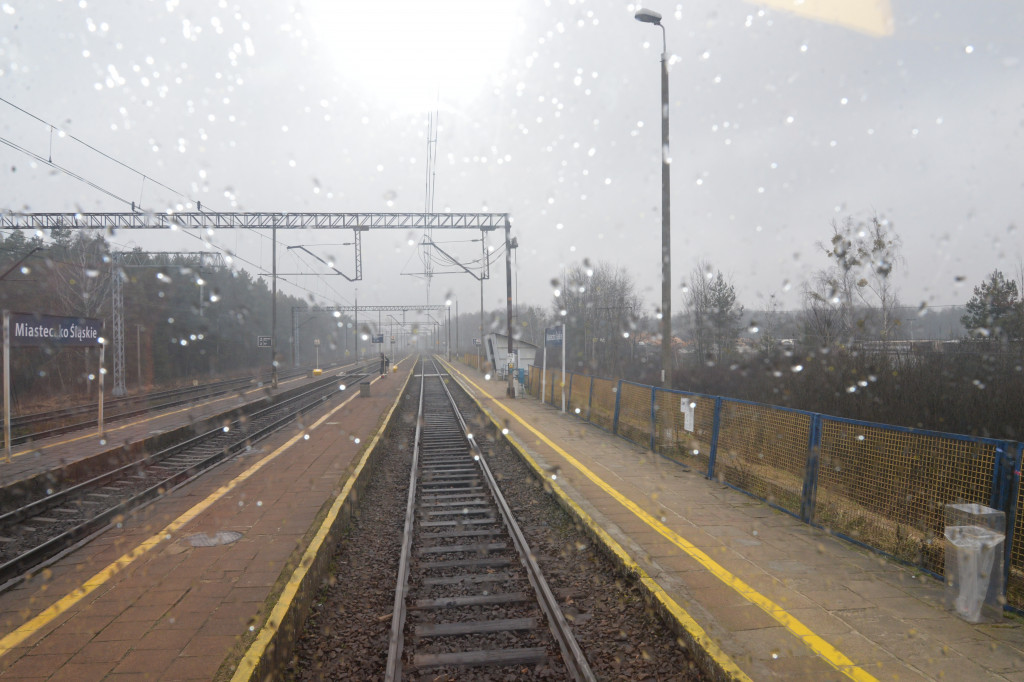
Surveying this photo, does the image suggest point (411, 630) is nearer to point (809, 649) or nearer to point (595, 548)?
point (595, 548)

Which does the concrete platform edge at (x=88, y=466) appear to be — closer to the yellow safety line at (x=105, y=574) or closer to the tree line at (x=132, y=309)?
the yellow safety line at (x=105, y=574)

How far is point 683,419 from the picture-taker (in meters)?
11.1

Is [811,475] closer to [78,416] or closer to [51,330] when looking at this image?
[51,330]

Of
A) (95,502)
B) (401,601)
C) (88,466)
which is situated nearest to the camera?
(401,601)

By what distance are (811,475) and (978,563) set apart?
280 cm

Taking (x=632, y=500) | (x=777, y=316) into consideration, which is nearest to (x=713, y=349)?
(x=777, y=316)

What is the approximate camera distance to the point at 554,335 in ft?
66.8

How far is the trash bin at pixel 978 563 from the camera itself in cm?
431

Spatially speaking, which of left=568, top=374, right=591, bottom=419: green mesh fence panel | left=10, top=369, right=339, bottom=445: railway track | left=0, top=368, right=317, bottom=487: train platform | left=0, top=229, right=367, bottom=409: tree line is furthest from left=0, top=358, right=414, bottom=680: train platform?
left=0, top=229, right=367, bottom=409: tree line

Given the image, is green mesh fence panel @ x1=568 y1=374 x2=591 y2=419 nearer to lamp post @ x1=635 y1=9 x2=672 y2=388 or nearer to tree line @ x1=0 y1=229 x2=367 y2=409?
lamp post @ x1=635 y1=9 x2=672 y2=388

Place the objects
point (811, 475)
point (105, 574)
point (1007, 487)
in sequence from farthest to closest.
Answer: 1. point (811, 475)
2. point (105, 574)
3. point (1007, 487)

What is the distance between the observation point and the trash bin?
431cm

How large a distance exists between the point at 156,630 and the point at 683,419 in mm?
9028

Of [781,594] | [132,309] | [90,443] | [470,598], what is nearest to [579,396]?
[90,443]
